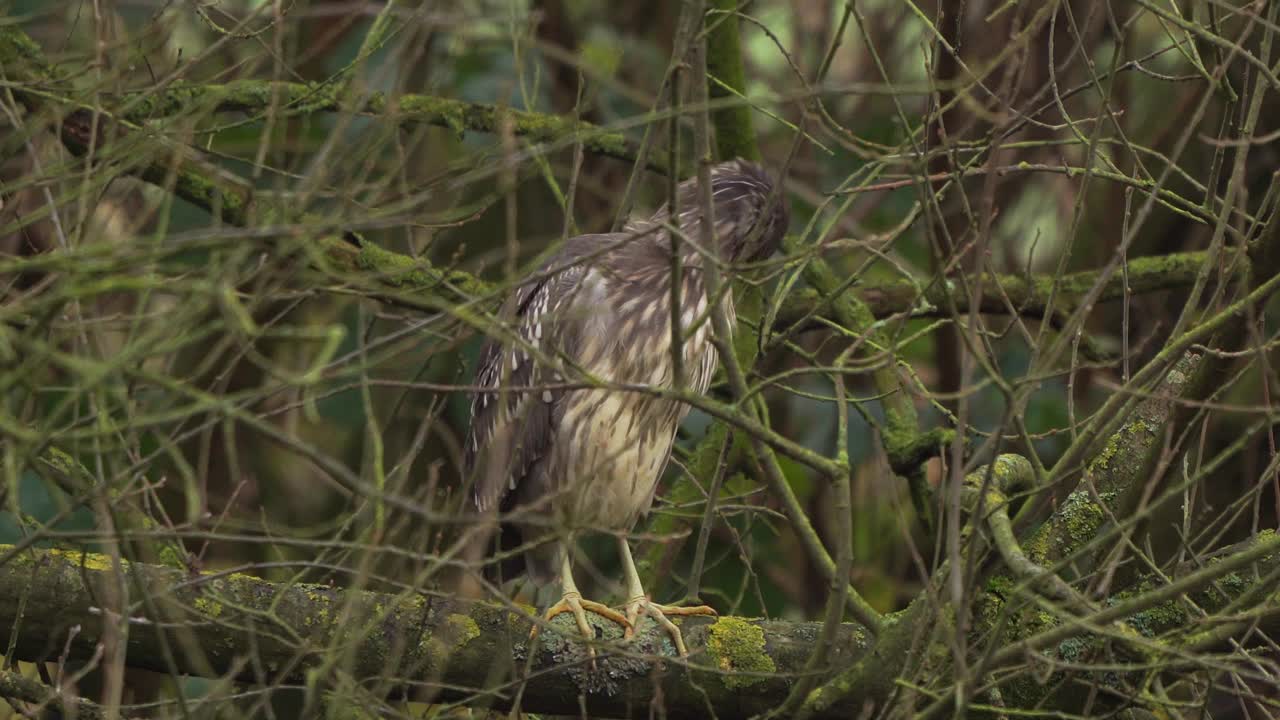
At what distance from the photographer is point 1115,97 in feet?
24.4

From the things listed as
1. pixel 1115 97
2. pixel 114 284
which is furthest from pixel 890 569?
pixel 114 284

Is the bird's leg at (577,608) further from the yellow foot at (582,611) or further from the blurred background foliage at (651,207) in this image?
the blurred background foliage at (651,207)

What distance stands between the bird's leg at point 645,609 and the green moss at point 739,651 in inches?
4.2

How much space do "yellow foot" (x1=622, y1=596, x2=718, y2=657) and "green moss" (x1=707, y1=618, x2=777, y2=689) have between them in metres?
0.23

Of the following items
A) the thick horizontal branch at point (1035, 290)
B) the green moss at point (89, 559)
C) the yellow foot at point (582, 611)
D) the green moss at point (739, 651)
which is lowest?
the yellow foot at point (582, 611)

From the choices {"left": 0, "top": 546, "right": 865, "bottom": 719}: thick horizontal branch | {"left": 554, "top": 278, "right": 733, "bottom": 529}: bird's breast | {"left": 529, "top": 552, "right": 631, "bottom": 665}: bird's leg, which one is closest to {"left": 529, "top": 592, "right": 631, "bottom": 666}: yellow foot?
{"left": 529, "top": 552, "right": 631, "bottom": 665}: bird's leg

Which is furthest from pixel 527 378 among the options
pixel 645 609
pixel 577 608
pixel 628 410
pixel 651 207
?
pixel 651 207

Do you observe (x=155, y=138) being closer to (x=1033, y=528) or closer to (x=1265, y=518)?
(x=1033, y=528)

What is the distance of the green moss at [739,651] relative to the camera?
3945 millimetres

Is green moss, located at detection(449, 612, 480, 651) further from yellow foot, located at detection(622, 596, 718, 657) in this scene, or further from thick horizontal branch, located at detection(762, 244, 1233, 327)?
thick horizontal branch, located at detection(762, 244, 1233, 327)

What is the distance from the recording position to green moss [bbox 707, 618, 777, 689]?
3.95 metres

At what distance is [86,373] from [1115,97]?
20.5 feet

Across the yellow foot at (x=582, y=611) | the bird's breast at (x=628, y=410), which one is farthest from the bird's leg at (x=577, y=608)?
the bird's breast at (x=628, y=410)

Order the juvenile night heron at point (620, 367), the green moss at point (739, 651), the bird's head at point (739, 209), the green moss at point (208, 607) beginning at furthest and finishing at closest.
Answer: the juvenile night heron at point (620, 367) < the bird's head at point (739, 209) < the green moss at point (739, 651) < the green moss at point (208, 607)
